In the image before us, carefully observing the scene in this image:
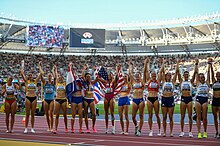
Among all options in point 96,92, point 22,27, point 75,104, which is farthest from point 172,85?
point 22,27

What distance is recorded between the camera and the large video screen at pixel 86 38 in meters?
50.6

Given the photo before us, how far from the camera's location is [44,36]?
161 ft

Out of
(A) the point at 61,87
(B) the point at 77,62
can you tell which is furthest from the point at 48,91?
(B) the point at 77,62

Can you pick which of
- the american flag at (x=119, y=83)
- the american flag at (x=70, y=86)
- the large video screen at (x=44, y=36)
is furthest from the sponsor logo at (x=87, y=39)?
the american flag at (x=119, y=83)

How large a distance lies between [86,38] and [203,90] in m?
41.0

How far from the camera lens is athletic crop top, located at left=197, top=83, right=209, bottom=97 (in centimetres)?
1065

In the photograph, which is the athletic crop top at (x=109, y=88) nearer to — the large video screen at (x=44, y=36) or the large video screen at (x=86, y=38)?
the large video screen at (x=44, y=36)

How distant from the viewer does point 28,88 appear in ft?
39.2

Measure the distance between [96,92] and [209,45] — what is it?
4525 cm

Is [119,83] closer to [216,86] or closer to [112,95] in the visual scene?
[112,95]

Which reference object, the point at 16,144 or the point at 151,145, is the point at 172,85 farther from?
the point at 16,144

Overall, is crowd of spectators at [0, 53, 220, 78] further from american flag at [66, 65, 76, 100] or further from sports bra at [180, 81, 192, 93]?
sports bra at [180, 81, 192, 93]

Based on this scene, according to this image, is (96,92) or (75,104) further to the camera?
(96,92)

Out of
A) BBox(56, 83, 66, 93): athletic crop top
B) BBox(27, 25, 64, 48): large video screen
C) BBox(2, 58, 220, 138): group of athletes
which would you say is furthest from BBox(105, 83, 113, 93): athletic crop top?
BBox(27, 25, 64, 48): large video screen
